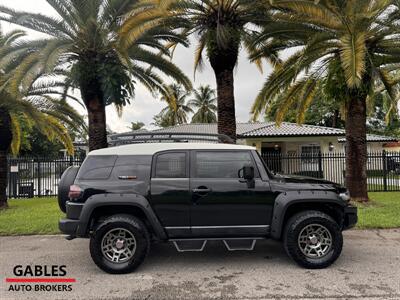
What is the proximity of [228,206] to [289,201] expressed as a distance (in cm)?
94

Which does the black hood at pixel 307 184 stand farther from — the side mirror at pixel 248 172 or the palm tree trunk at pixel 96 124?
the palm tree trunk at pixel 96 124

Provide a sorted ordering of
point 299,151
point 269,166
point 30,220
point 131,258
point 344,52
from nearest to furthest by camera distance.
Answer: point 131,258 < point 344,52 < point 30,220 < point 269,166 < point 299,151

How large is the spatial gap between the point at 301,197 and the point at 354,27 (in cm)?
583

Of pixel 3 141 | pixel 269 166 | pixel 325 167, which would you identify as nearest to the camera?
pixel 3 141

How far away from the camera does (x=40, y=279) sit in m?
4.46

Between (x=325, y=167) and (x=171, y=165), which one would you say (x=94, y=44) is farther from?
(x=325, y=167)

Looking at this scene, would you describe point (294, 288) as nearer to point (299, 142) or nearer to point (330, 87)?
point (330, 87)

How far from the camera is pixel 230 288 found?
3998mm

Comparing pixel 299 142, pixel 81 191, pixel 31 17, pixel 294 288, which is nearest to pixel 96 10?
pixel 31 17

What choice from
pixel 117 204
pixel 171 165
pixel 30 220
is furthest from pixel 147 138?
pixel 30 220

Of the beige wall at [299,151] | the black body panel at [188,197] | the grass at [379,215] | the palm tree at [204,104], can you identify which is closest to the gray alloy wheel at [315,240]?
the black body panel at [188,197]

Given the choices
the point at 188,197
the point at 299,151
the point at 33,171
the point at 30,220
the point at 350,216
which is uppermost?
the point at 299,151

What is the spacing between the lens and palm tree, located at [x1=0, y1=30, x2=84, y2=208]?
8.21m

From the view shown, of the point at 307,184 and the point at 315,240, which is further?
the point at 307,184
